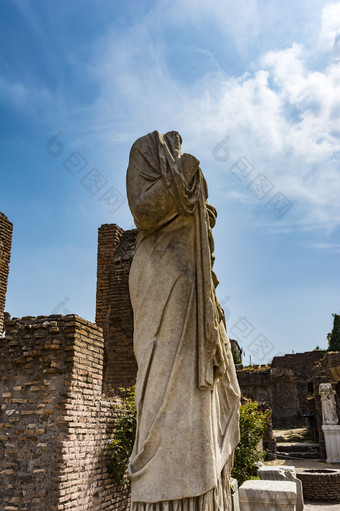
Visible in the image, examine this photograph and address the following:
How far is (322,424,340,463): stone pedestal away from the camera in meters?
17.4

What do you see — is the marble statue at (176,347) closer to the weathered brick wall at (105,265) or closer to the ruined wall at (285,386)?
the weathered brick wall at (105,265)

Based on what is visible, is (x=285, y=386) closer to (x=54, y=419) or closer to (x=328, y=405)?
(x=328, y=405)

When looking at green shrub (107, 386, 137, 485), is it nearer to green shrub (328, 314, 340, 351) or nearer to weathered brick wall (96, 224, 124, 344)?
weathered brick wall (96, 224, 124, 344)

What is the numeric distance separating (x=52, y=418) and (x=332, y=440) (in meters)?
15.0

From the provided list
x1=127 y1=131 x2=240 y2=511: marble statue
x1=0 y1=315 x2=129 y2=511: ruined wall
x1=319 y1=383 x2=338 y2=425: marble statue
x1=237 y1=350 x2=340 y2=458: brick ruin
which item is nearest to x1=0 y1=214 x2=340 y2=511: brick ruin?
x1=0 y1=315 x2=129 y2=511: ruined wall

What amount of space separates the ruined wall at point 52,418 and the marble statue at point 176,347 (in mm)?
4258

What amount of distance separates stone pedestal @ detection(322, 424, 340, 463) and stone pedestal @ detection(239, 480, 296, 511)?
1404 cm

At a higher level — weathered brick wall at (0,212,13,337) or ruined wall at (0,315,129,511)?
weathered brick wall at (0,212,13,337)

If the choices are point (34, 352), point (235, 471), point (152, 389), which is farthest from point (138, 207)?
point (235, 471)

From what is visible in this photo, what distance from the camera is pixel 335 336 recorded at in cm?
2908

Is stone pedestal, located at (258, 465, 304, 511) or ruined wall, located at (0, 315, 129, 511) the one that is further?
stone pedestal, located at (258, 465, 304, 511)

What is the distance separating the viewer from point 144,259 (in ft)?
8.23

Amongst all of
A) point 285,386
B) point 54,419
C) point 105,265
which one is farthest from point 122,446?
point 285,386

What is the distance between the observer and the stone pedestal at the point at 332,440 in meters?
17.4
